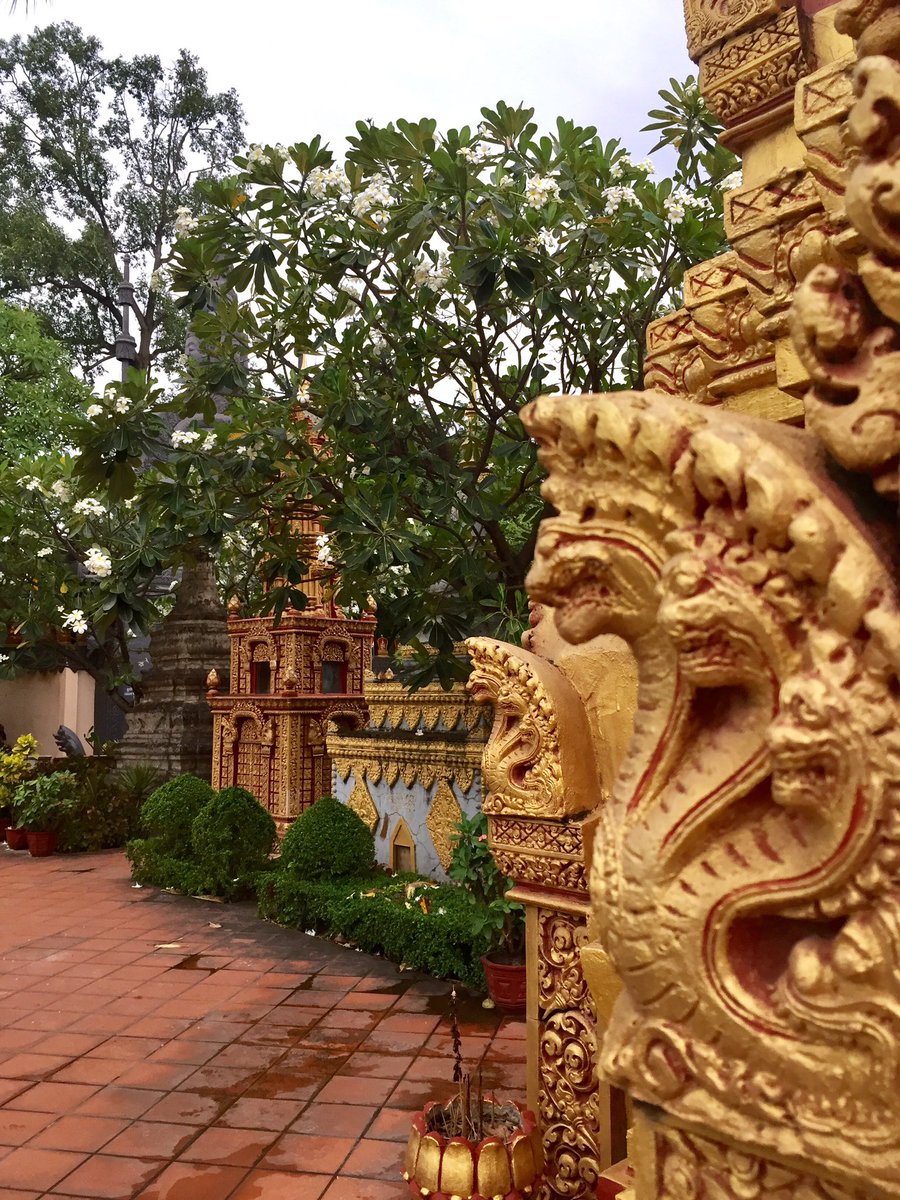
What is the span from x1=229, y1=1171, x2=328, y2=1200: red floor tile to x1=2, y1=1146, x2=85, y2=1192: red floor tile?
74cm

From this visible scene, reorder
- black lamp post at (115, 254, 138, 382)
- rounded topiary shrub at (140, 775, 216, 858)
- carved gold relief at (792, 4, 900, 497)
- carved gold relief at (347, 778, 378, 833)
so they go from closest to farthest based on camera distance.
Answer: carved gold relief at (792, 4, 900, 497) < carved gold relief at (347, 778, 378, 833) < rounded topiary shrub at (140, 775, 216, 858) < black lamp post at (115, 254, 138, 382)

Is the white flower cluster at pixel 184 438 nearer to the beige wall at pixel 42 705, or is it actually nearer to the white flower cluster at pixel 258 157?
the white flower cluster at pixel 258 157

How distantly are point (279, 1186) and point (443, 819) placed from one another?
4.44 metres

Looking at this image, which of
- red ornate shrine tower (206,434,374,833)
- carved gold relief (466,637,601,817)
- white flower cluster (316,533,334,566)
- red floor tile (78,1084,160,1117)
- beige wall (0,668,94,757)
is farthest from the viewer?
beige wall (0,668,94,757)

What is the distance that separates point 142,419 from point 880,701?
203 inches

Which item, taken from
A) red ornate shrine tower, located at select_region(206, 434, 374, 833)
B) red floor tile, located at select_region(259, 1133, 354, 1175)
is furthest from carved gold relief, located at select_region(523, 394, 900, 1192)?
red ornate shrine tower, located at select_region(206, 434, 374, 833)

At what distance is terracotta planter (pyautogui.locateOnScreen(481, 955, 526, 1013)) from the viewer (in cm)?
564

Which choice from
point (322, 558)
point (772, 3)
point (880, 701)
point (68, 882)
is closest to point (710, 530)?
point (880, 701)

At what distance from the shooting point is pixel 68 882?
31.9 feet

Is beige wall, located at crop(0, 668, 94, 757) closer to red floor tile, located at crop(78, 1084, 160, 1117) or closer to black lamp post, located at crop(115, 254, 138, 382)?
black lamp post, located at crop(115, 254, 138, 382)

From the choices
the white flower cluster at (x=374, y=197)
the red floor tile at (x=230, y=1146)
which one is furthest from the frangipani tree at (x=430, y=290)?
the red floor tile at (x=230, y=1146)

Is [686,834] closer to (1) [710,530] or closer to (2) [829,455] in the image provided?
(1) [710,530]

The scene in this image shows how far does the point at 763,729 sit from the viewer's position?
113 cm

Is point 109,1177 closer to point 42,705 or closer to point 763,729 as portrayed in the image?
point 763,729
